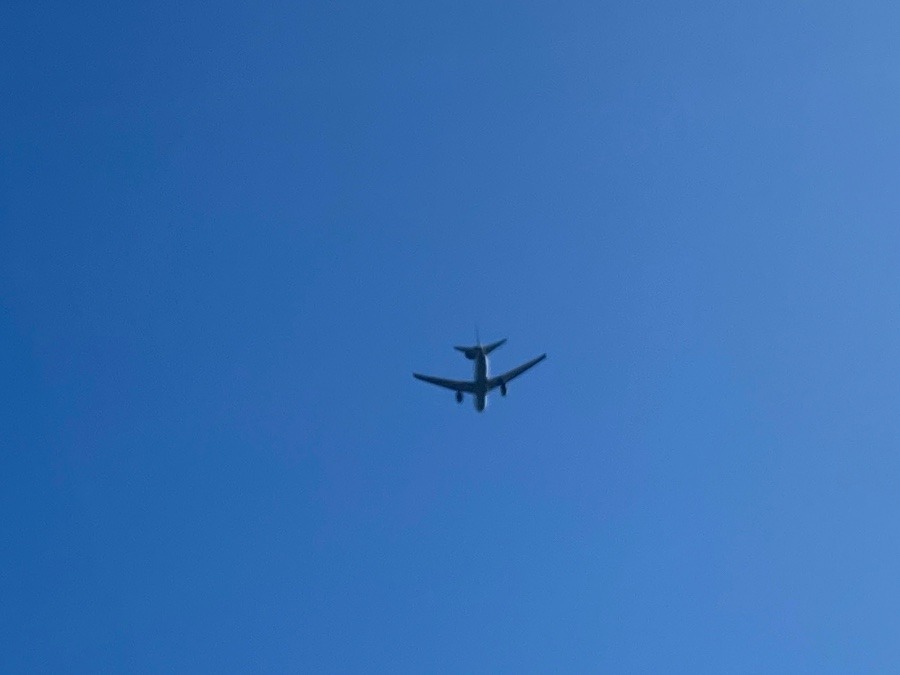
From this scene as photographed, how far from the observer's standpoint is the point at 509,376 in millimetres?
146250

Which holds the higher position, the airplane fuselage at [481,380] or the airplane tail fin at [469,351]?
the airplane tail fin at [469,351]

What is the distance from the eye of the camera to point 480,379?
472ft

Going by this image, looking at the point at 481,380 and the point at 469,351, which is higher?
the point at 469,351

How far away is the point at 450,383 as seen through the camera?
488ft

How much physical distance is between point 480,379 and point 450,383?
6.09 metres

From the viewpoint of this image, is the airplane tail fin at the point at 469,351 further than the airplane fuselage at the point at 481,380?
No

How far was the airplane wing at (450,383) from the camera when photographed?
146375 mm

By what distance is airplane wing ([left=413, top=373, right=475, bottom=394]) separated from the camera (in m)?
146

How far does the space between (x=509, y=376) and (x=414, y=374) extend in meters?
12.0

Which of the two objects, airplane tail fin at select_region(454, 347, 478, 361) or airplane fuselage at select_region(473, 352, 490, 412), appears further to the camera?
airplane fuselage at select_region(473, 352, 490, 412)

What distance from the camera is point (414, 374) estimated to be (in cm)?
15062

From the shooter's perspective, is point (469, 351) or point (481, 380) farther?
point (481, 380)

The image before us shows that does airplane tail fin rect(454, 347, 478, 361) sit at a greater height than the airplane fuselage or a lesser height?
greater
